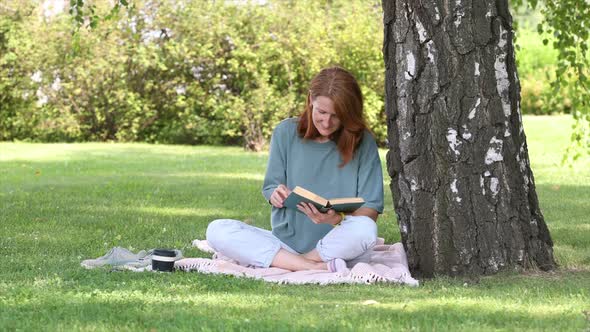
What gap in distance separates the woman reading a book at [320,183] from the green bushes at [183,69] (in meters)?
11.0

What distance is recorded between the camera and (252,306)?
4.18m

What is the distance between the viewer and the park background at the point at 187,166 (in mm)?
4090

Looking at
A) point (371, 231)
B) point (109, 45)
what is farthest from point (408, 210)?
point (109, 45)

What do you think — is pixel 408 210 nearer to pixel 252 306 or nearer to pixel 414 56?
pixel 414 56

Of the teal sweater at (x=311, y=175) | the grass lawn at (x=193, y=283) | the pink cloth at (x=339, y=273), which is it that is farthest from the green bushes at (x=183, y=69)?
the pink cloth at (x=339, y=273)

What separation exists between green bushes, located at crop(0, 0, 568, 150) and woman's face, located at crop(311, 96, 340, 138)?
1113 centimetres

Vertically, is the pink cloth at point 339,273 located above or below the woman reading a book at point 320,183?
below

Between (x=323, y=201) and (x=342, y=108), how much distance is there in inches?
21.6

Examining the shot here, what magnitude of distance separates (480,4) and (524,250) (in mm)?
1187

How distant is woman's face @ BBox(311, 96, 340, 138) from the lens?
507 centimetres

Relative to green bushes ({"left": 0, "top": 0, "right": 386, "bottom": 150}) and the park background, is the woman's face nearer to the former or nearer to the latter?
the park background

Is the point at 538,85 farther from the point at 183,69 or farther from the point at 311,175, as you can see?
the point at 311,175

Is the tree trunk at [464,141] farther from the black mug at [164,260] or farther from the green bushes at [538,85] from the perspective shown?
the green bushes at [538,85]

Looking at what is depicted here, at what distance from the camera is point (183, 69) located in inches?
691
